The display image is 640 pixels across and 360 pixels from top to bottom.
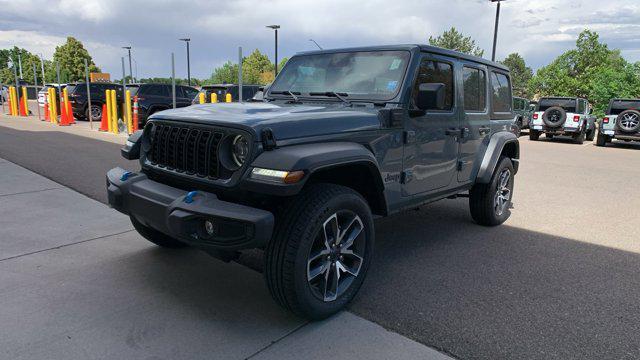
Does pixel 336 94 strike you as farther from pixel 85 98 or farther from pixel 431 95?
pixel 85 98

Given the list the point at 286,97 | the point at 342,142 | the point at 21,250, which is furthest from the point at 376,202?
the point at 21,250

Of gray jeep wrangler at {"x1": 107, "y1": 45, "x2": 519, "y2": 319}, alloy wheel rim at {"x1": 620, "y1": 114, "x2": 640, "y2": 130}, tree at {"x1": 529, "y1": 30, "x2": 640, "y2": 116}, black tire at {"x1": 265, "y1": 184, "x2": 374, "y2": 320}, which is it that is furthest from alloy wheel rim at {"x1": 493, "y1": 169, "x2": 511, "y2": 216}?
tree at {"x1": 529, "y1": 30, "x2": 640, "y2": 116}

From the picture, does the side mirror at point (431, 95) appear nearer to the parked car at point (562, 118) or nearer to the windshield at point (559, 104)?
the parked car at point (562, 118)

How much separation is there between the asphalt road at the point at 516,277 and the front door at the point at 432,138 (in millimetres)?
728

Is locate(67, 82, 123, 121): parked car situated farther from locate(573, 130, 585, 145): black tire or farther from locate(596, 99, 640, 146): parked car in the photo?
locate(596, 99, 640, 146): parked car

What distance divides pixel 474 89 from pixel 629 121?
1345cm

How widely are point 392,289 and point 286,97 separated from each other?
1.90m

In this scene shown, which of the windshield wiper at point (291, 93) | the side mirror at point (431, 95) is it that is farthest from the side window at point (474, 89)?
the windshield wiper at point (291, 93)

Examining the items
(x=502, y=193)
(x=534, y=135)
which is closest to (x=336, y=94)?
(x=502, y=193)

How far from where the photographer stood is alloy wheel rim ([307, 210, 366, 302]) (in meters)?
2.92


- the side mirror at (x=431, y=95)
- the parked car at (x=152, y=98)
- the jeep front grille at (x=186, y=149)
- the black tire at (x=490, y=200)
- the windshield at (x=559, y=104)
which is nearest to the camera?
the jeep front grille at (x=186, y=149)

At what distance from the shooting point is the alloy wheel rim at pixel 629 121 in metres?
14.8

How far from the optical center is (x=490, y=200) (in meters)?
5.01

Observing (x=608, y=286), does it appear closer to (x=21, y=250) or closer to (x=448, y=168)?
(x=448, y=168)
